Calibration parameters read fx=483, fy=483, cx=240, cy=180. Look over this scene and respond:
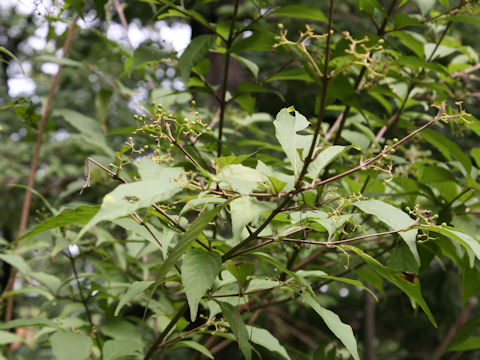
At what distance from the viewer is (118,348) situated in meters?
1.03

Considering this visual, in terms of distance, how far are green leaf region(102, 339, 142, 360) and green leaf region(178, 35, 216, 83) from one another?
0.58 meters

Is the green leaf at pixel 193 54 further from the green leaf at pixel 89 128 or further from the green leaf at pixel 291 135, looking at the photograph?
the green leaf at pixel 89 128

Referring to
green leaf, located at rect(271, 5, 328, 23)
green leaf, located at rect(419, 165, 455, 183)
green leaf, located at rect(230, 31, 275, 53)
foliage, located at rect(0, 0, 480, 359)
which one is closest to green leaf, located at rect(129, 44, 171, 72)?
foliage, located at rect(0, 0, 480, 359)

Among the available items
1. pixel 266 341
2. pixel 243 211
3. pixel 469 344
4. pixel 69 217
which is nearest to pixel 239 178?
pixel 243 211

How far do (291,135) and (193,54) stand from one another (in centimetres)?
46

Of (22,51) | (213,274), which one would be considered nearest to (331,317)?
(213,274)

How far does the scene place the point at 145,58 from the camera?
116cm

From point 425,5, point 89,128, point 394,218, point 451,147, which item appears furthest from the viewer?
point 89,128

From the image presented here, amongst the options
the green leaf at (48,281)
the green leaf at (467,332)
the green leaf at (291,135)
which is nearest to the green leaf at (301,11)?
the green leaf at (291,135)

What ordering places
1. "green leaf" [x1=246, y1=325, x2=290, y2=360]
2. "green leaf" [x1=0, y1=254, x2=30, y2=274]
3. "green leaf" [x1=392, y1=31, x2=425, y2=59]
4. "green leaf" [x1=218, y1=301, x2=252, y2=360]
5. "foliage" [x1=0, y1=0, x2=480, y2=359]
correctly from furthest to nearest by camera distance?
"green leaf" [x1=0, y1=254, x2=30, y2=274] < "green leaf" [x1=392, y1=31, x2=425, y2=59] < "green leaf" [x1=246, y1=325, x2=290, y2=360] < "green leaf" [x1=218, y1=301, x2=252, y2=360] < "foliage" [x1=0, y1=0, x2=480, y2=359]

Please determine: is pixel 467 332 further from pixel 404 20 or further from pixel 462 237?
pixel 404 20

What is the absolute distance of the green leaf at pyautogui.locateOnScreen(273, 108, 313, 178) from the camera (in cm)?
71

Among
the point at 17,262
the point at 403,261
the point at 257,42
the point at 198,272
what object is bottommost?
the point at 403,261

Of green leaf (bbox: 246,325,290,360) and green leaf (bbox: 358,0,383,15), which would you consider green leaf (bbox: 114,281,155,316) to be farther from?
green leaf (bbox: 358,0,383,15)
